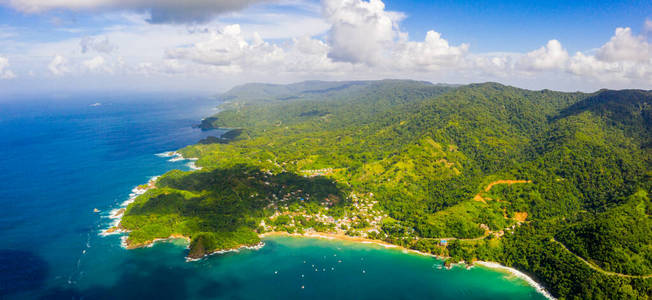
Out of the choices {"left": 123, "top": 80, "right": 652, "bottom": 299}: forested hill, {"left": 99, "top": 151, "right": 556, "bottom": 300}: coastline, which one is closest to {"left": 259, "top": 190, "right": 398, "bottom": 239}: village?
{"left": 123, "top": 80, "right": 652, "bottom": 299}: forested hill

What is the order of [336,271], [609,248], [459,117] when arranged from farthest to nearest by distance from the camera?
[459,117], [336,271], [609,248]

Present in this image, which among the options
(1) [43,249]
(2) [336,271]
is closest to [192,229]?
(1) [43,249]

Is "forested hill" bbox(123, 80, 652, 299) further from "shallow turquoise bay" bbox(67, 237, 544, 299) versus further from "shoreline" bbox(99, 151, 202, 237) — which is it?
"shallow turquoise bay" bbox(67, 237, 544, 299)

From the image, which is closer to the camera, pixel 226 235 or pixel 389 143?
pixel 226 235

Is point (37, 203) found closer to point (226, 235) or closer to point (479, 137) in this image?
point (226, 235)

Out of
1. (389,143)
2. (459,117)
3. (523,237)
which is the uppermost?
(459,117)

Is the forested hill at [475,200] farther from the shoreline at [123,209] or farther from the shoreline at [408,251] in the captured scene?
the shoreline at [123,209]

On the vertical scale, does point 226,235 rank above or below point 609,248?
below

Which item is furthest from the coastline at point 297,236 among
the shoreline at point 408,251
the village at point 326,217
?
the village at point 326,217

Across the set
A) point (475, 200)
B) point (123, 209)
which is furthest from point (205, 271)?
point (475, 200)

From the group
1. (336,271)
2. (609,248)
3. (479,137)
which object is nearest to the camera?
(609,248)

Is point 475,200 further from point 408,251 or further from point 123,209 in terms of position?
point 123,209
